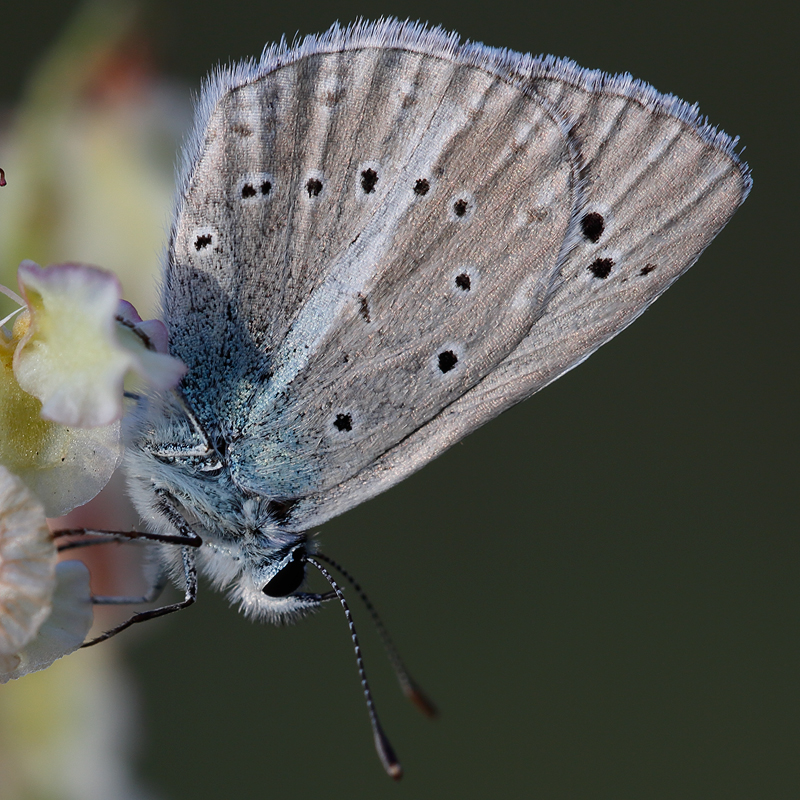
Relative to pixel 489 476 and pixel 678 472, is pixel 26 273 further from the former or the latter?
pixel 678 472

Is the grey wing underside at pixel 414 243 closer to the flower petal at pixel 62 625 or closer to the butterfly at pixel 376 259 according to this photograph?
the butterfly at pixel 376 259

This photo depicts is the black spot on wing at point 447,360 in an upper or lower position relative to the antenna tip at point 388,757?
upper

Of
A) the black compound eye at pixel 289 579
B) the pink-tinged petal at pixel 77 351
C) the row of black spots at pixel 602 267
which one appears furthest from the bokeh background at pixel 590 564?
the pink-tinged petal at pixel 77 351

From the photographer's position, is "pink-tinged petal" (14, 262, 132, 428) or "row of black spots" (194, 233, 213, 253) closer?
"pink-tinged petal" (14, 262, 132, 428)

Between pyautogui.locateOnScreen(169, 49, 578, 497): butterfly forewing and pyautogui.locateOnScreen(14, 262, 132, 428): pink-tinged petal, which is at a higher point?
pyautogui.locateOnScreen(169, 49, 578, 497): butterfly forewing

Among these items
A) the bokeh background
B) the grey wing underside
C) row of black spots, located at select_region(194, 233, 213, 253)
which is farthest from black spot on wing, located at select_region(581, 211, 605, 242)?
the bokeh background

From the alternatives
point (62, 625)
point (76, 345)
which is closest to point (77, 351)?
point (76, 345)

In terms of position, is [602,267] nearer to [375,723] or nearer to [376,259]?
[376,259]

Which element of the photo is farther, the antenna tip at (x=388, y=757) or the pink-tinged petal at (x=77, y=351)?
the antenna tip at (x=388, y=757)

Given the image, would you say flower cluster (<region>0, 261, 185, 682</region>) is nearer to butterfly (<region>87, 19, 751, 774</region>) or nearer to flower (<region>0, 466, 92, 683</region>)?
flower (<region>0, 466, 92, 683</region>)
